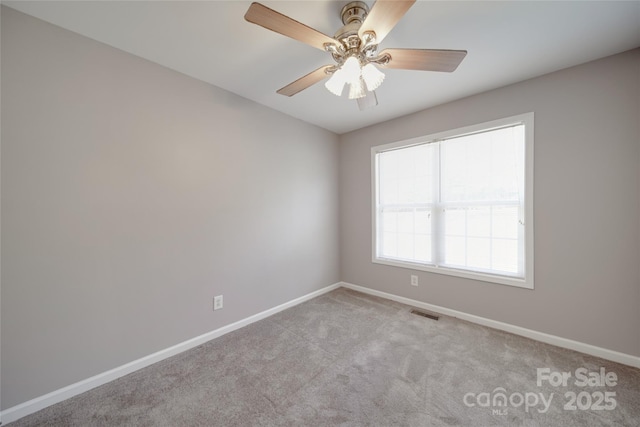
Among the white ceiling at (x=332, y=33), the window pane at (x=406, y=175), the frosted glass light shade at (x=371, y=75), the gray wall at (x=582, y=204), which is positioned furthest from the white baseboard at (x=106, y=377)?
the gray wall at (x=582, y=204)

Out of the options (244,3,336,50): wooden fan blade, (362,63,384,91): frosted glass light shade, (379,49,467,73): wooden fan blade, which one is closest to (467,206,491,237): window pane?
(379,49,467,73): wooden fan blade

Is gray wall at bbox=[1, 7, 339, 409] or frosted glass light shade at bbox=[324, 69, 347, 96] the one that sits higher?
frosted glass light shade at bbox=[324, 69, 347, 96]

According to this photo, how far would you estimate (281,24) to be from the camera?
1.12 meters

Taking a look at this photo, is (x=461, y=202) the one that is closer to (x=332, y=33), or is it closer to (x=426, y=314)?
(x=426, y=314)

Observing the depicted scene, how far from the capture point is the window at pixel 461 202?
2250 mm

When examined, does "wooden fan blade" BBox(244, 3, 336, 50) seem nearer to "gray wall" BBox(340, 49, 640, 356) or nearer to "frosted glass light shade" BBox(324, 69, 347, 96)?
"frosted glass light shade" BBox(324, 69, 347, 96)

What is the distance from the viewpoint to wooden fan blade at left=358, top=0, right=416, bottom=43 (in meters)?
1.01

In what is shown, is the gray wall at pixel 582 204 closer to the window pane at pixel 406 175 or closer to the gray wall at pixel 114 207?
the window pane at pixel 406 175

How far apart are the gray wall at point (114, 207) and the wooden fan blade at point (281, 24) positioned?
4.29ft

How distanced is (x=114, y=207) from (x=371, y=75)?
195 centimetres

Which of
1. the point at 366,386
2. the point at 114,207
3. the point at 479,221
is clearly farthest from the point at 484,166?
the point at 114,207

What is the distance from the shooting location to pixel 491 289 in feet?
7.85

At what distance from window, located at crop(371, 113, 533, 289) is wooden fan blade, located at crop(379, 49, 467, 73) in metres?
1.31

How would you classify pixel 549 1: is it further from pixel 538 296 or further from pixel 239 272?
pixel 239 272
